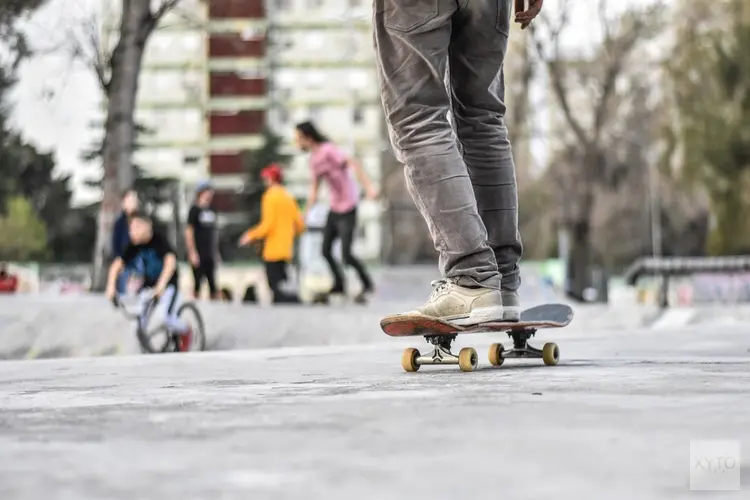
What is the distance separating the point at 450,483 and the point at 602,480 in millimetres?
222

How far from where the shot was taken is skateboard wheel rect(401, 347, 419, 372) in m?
4.40

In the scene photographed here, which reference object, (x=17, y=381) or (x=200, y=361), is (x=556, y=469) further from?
(x=200, y=361)

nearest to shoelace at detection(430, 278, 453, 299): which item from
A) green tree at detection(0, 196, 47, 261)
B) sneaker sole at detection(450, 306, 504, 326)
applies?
sneaker sole at detection(450, 306, 504, 326)

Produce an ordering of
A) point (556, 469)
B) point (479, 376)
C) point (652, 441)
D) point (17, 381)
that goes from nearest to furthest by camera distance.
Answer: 1. point (556, 469)
2. point (652, 441)
3. point (479, 376)
4. point (17, 381)

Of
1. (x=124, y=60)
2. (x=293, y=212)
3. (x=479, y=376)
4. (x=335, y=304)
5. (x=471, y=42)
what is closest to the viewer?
(x=479, y=376)

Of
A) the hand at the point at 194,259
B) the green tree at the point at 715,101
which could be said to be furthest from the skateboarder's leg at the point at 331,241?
the green tree at the point at 715,101

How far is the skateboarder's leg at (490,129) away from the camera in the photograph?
4730mm

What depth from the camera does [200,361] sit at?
18.3 feet

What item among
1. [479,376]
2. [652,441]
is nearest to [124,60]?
[479,376]

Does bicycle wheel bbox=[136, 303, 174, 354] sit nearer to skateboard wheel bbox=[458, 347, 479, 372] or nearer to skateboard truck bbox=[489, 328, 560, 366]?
skateboard truck bbox=[489, 328, 560, 366]

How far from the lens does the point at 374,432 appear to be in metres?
2.52

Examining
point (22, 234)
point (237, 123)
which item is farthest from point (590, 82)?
point (22, 234)

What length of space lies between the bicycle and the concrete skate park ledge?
559mm

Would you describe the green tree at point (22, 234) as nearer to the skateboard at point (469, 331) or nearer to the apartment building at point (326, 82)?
the apartment building at point (326, 82)
